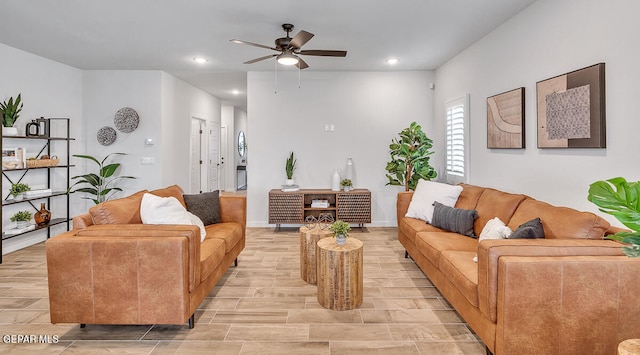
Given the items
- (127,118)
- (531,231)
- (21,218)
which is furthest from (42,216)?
(531,231)

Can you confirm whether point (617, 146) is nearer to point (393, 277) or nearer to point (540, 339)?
point (540, 339)

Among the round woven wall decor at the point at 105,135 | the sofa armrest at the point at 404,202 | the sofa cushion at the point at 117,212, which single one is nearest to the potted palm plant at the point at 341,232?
the sofa armrest at the point at 404,202

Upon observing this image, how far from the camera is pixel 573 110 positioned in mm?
2602

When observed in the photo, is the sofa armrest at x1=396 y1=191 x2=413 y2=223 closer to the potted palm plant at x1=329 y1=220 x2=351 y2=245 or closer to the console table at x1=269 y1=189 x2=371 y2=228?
the console table at x1=269 y1=189 x2=371 y2=228

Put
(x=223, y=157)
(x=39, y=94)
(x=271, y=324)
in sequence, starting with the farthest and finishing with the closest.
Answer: (x=223, y=157)
(x=39, y=94)
(x=271, y=324)

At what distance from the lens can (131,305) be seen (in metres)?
2.24

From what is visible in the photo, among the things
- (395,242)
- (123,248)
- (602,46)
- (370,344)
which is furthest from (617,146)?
(123,248)

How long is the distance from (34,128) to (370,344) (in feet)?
17.0

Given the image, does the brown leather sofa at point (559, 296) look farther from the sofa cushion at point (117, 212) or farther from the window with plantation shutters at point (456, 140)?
the window with plantation shutters at point (456, 140)

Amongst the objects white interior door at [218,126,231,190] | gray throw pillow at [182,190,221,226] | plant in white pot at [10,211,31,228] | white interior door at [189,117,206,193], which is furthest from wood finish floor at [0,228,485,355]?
white interior door at [218,126,231,190]

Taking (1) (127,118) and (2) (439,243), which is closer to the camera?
(2) (439,243)

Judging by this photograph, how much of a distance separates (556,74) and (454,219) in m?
1.49

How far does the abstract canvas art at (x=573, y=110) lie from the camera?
93.3 inches

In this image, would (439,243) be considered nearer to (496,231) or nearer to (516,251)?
(496,231)
